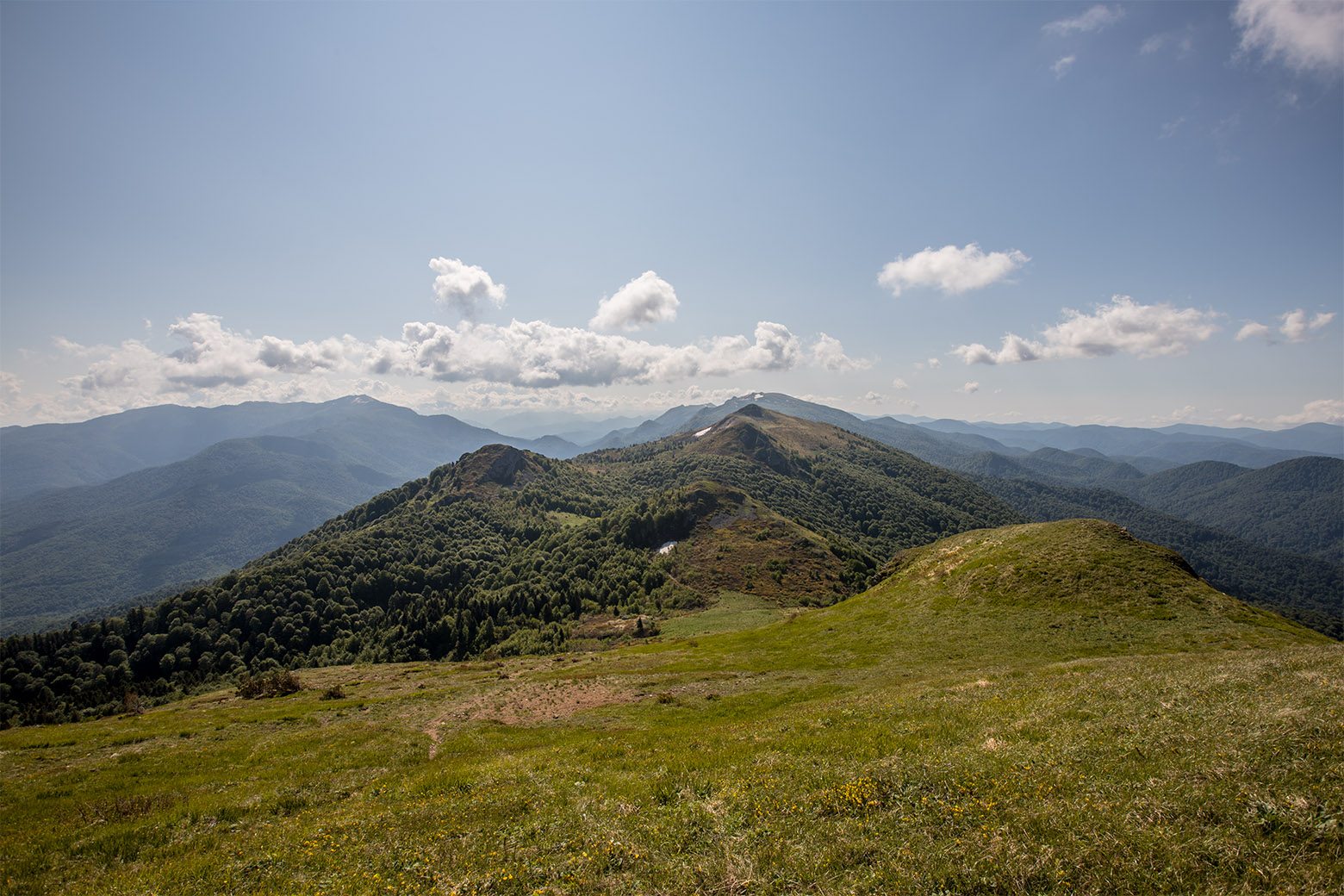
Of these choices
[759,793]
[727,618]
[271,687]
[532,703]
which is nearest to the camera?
[759,793]

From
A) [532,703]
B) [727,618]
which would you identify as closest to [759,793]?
[532,703]

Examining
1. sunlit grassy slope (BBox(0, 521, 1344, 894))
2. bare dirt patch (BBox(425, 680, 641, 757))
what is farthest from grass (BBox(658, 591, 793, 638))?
sunlit grassy slope (BBox(0, 521, 1344, 894))

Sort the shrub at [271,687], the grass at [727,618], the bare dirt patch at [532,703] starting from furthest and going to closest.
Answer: the grass at [727,618], the shrub at [271,687], the bare dirt patch at [532,703]

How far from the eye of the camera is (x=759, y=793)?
13.5 metres

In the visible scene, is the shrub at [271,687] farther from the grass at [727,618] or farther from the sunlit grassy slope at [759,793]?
the grass at [727,618]

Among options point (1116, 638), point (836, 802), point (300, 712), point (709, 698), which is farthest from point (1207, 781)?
point (300, 712)

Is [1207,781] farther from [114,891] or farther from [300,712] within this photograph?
[300,712]

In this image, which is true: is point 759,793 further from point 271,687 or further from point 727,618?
point 727,618

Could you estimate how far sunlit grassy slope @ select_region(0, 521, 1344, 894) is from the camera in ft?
30.7

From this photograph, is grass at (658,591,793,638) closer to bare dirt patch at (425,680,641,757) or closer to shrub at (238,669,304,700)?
bare dirt patch at (425,680,641,757)

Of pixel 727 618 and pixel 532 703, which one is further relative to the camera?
pixel 727 618

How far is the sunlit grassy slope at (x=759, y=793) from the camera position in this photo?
30.7ft

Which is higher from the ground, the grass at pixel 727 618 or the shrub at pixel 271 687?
the shrub at pixel 271 687

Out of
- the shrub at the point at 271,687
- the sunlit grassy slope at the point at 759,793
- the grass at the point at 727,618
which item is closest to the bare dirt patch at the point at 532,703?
the sunlit grassy slope at the point at 759,793
